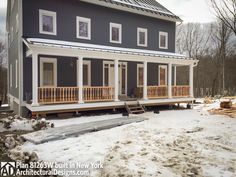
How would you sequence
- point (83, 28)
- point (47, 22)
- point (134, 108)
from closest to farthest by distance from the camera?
point (47, 22) → point (134, 108) → point (83, 28)

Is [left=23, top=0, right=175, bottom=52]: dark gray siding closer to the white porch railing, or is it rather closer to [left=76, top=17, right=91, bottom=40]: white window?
[left=76, top=17, right=91, bottom=40]: white window

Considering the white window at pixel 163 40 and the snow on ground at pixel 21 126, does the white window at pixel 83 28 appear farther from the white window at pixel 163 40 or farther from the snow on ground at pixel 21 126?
the snow on ground at pixel 21 126

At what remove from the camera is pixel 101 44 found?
14602 millimetres

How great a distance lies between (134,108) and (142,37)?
6068mm

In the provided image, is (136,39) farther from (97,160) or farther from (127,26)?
(97,160)

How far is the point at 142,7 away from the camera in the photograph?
53.2 feet

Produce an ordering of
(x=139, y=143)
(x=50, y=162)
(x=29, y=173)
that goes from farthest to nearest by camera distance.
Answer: (x=139, y=143) → (x=50, y=162) → (x=29, y=173)

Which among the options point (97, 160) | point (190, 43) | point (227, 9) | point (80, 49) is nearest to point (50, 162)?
point (97, 160)

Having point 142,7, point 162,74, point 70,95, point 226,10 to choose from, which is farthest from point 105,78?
point 226,10

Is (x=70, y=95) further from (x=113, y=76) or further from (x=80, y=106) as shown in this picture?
(x=113, y=76)

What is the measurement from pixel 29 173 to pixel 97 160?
144 centimetres

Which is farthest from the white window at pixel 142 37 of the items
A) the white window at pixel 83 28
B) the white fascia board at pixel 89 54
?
the white window at pixel 83 28

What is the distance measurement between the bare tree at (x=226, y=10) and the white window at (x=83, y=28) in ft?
27.2

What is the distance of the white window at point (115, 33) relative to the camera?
15211mm
